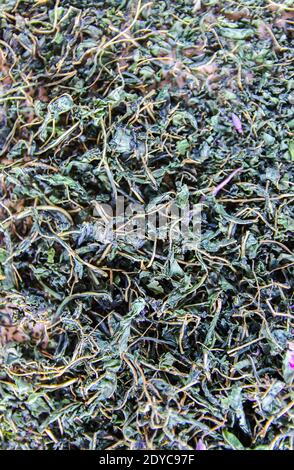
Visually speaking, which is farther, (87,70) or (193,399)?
(87,70)

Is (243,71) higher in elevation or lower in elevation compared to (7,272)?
higher

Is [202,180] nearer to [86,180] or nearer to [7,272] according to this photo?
[86,180]

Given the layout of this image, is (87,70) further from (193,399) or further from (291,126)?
(193,399)

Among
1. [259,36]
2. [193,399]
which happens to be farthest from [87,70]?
[193,399]

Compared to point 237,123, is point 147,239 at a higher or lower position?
lower

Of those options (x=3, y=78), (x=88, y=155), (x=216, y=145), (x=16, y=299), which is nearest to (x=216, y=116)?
(x=216, y=145)

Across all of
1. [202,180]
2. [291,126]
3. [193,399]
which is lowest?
[193,399]
